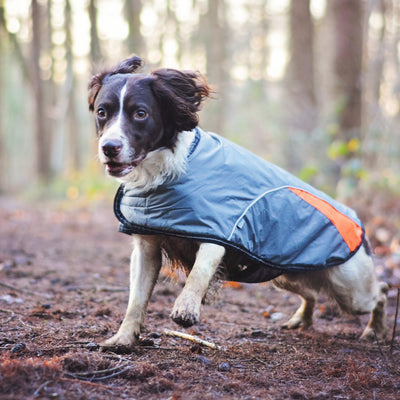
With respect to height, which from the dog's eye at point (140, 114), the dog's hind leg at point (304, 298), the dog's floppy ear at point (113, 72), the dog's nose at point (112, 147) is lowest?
the dog's hind leg at point (304, 298)

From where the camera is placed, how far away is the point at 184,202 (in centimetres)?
357

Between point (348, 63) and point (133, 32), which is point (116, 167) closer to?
point (348, 63)

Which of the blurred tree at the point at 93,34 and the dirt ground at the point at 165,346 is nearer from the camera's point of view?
the dirt ground at the point at 165,346

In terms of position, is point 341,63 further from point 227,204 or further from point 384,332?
point 227,204

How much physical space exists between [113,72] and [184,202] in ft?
4.42

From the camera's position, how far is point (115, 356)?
10.7ft

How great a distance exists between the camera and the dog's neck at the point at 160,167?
3748 mm

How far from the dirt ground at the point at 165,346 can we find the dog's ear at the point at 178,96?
4.62 feet

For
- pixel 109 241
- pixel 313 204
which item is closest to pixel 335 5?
pixel 109 241

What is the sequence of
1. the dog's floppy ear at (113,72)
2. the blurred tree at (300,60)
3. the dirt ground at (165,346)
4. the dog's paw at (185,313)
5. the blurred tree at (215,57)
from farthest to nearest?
the blurred tree at (215,57), the blurred tree at (300,60), the dog's floppy ear at (113,72), the dog's paw at (185,313), the dirt ground at (165,346)

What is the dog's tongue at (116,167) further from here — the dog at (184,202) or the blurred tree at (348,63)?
the blurred tree at (348,63)

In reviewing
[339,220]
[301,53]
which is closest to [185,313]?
[339,220]

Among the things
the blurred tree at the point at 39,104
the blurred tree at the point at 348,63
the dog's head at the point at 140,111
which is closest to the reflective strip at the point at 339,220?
the dog's head at the point at 140,111

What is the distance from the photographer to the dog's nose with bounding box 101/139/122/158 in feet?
11.4
